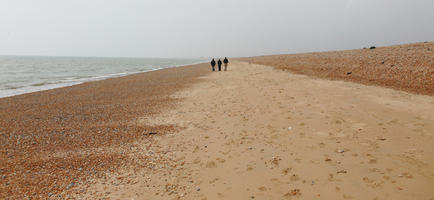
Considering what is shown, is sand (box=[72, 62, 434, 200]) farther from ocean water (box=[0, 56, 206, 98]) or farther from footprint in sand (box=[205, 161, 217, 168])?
ocean water (box=[0, 56, 206, 98])

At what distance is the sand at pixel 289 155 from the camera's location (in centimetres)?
439

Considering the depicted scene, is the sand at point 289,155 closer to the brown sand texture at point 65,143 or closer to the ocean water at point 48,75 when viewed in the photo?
the brown sand texture at point 65,143

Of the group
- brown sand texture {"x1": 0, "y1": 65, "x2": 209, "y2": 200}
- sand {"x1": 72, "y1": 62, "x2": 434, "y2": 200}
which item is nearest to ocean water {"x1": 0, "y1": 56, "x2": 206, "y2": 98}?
brown sand texture {"x1": 0, "y1": 65, "x2": 209, "y2": 200}

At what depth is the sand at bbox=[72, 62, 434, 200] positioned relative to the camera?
4.39 m

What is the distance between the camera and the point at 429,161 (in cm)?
491

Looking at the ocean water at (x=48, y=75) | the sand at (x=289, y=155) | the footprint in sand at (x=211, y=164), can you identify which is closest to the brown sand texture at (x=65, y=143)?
the sand at (x=289, y=155)

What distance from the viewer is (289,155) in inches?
228

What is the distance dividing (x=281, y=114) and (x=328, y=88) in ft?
21.6

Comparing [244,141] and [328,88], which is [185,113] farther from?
[328,88]

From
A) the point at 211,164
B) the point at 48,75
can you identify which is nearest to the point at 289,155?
the point at 211,164

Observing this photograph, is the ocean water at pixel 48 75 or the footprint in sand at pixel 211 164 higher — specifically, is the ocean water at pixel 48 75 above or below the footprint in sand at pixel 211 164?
above

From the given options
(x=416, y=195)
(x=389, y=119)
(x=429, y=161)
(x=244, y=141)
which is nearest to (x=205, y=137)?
(x=244, y=141)

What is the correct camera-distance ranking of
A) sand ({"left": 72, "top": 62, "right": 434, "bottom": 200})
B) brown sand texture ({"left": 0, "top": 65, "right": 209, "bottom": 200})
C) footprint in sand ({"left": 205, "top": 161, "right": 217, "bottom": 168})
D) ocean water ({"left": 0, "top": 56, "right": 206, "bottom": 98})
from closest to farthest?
1. sand ({"left": 72, "top": 62, "right": 434, "bottom": 200})
2. brown sand texture ({"left": 0, "top": 65, "right": 209, "bottom": 200})
3. footprint in sand ({"left": 205, "top": 161, "right": 217, "bottom": 168})
4. ocean water ({"left": 0, "top": 56, "right": 206, "bottom": 98})

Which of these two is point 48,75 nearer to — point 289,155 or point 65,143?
point 65,143
